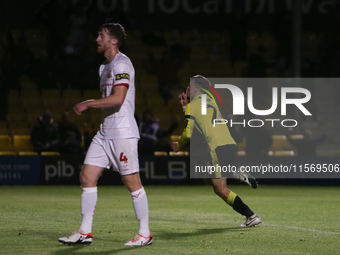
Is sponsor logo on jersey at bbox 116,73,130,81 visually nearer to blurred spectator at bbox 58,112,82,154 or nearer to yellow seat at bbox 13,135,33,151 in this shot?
blurred spectator at bbox 58,112,82,154

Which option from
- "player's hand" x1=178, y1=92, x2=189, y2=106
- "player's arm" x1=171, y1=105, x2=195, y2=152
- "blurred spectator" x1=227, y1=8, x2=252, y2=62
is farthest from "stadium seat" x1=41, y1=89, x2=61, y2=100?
"player's arm" x1=171, y1=105, x2=195, y2=152

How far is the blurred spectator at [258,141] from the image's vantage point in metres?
15.5

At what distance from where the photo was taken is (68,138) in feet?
49.7

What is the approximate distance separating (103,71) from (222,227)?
9.21ft

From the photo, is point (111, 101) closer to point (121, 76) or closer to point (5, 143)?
point (121, 76)

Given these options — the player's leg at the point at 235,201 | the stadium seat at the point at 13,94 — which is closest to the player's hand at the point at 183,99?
the player's leg at the point at 235,201

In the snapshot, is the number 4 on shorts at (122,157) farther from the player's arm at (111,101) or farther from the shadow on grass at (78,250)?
the shadow on grass at (78,250)

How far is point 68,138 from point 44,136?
2.08ft

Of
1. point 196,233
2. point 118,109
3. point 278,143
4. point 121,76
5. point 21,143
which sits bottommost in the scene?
point 196,233

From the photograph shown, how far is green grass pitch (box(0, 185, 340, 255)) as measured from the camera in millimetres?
5961

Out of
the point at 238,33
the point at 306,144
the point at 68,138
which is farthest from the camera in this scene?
the point at 238,33

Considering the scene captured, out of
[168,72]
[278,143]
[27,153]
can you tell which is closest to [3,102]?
[27,153]

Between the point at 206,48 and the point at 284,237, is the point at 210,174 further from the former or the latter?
the point at 206,48

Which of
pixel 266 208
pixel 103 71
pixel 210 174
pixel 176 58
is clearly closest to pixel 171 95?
pixel 176 58
